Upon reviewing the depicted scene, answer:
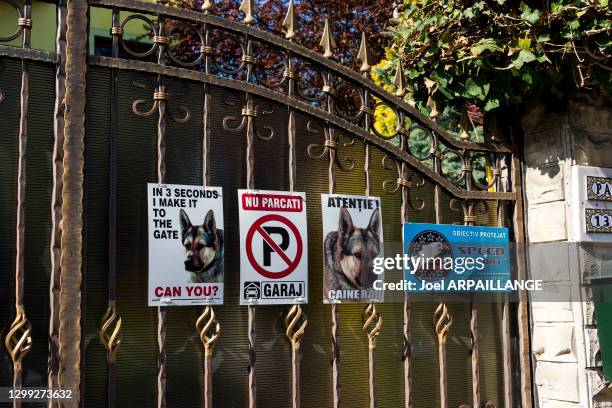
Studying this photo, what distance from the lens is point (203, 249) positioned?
4094 millimetres

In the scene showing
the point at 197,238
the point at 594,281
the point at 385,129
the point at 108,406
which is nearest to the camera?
the point at 108,406

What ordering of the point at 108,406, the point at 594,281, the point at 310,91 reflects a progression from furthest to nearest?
the point at 310,91 < the point at 594,281 < the point at 108,406

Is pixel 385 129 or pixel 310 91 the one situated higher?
pixel 310 91

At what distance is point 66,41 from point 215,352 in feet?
6.27

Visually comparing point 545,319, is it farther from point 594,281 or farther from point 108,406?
point 108,406

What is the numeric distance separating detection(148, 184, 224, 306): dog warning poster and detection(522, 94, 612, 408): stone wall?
92.0 inches

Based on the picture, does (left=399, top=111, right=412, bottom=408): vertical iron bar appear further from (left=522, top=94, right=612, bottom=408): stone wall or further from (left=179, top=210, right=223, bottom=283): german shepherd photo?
(left=179, top=210, right=223, bottom=283): german shepherd photo

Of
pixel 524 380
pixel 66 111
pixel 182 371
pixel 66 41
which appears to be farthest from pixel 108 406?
pixel 524 380

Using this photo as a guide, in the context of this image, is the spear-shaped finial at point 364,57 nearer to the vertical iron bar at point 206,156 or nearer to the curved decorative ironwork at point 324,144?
the curved decorative ironwork at point 324,144

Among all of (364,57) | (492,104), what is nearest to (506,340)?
(492,104)

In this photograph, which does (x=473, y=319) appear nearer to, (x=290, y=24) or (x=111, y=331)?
(x=290, y=24)

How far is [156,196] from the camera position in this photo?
13.2ft

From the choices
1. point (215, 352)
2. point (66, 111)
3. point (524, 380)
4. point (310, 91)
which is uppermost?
point (310, 91)

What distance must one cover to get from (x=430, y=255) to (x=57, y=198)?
2451 mm
